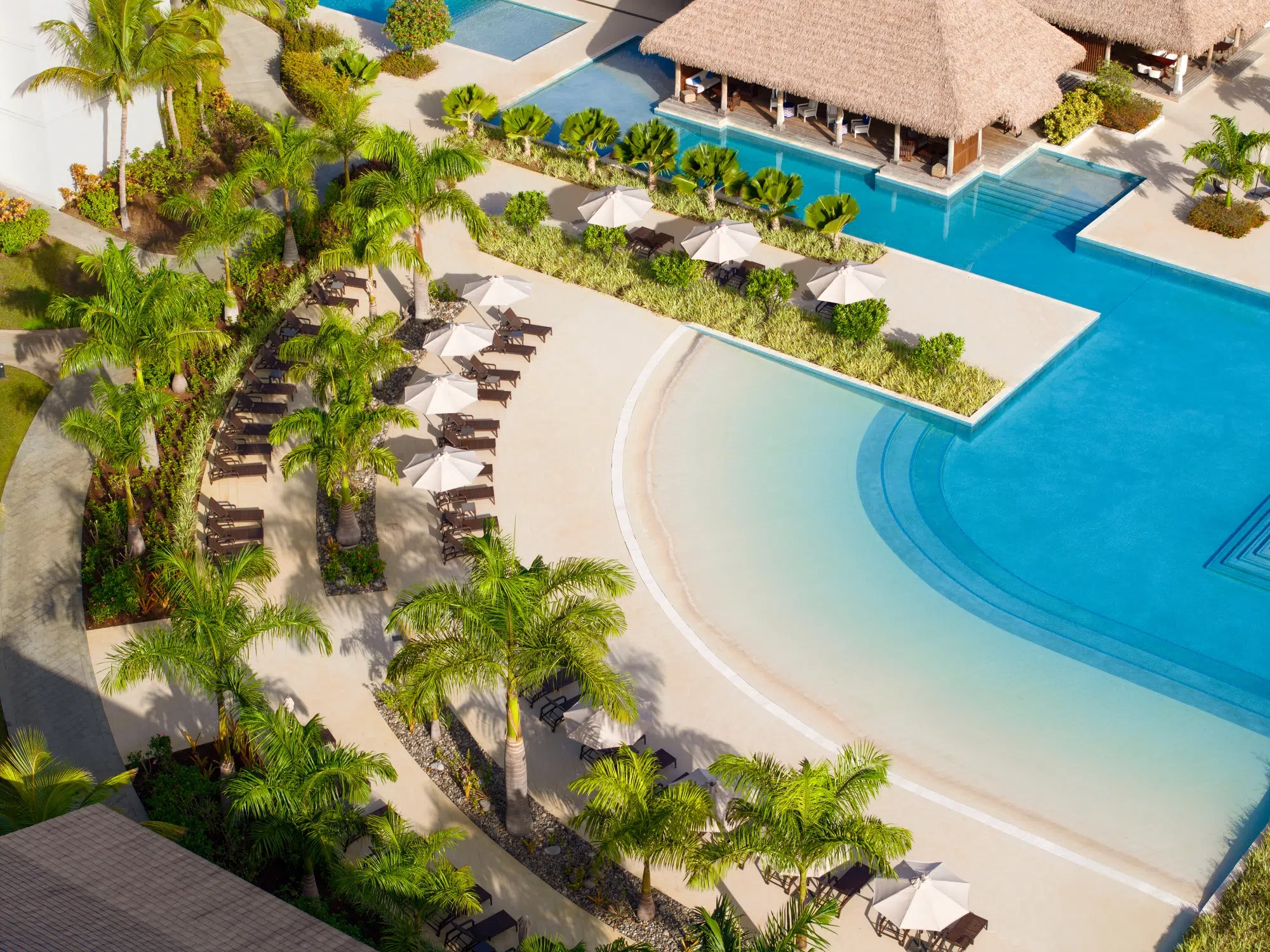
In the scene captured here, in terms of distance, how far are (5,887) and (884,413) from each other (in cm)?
2124

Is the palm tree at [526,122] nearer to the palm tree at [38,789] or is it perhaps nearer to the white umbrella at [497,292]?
the white umbrella at [497,292]

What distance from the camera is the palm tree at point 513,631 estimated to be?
770 inches

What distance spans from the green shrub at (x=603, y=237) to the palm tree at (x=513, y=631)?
51.7ft

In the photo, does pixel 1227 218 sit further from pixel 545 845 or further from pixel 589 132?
pixel 545 845

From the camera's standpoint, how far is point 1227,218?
120 ft

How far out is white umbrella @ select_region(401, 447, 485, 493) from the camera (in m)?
26.8

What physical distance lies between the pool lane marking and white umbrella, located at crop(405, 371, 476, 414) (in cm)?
326

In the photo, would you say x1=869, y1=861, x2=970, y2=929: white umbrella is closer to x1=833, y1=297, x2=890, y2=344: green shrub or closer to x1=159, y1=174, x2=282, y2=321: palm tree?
x1=833, y1=297, x2=890, y2=344: green shrub

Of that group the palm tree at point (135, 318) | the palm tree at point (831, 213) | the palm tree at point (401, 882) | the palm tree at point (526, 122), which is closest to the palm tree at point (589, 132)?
the palm tree at point (526, 122)

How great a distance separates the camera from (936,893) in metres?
19.5

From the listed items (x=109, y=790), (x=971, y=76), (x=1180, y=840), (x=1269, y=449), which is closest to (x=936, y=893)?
(x=1180, y=840)

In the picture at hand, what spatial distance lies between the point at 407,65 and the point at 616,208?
13288 mm

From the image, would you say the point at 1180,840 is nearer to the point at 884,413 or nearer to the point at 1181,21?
the point at 884,413

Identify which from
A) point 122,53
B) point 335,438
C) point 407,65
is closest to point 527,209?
point 122,53
